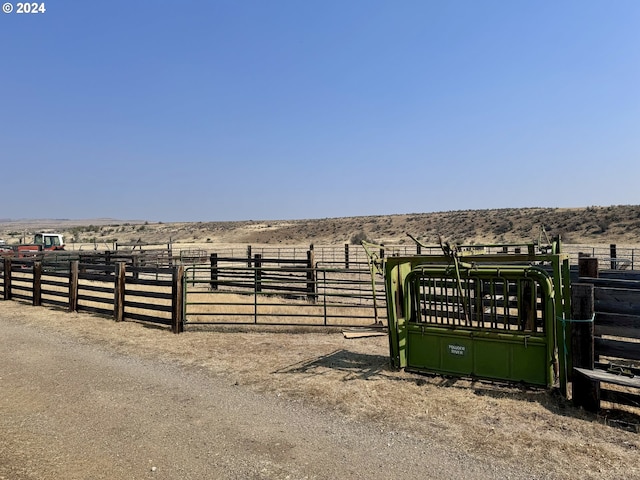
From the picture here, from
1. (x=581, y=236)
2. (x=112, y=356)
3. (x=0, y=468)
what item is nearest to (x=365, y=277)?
A: (x=112, y=356)

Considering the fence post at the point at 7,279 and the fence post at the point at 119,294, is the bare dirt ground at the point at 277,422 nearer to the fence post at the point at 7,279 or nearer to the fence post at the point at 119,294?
the fence post at the point at 119,294

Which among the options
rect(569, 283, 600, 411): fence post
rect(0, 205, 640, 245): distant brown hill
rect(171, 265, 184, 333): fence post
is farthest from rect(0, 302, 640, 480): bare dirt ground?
rect(0, 205, 640, 245): distant brown hill

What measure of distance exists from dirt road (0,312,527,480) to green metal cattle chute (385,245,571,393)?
205 cm

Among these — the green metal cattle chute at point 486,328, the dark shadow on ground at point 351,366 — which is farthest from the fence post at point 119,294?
the green metal cattle chute at point 486,328

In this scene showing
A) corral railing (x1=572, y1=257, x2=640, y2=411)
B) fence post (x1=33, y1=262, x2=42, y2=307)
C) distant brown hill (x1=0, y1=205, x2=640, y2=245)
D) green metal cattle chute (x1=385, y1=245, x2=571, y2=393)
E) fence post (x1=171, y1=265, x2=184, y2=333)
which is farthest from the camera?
distant brown hill (x1=0, y1=205, x2=640, y2=245)

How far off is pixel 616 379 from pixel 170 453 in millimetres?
4723

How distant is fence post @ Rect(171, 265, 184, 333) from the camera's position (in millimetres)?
10250

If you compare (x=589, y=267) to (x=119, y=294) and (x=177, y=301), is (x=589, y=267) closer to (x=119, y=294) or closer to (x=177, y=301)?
(x=177, y=301)

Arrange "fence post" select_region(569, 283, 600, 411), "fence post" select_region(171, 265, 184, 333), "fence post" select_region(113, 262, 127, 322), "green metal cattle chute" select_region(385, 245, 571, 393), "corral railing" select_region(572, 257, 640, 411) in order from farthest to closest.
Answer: "fence post" select_region(113, 262, 127, 322)
"fence post" select_region(171, 265, 184, 333)
"green metal cattle chute" select_region(385, 245, 571, 393)
"fence post" select_region(569, 283, 600, 411)
"corral railing" select_region(572, 257, 640, 411)

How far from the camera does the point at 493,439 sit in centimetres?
473

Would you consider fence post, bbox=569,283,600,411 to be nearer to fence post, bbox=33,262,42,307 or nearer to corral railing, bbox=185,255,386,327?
corral railing, bbox=185,255,386,327

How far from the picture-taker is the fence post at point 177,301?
10250 millimetres

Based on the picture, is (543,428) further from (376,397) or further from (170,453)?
(170,453)

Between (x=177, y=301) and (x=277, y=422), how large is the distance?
5.71m
